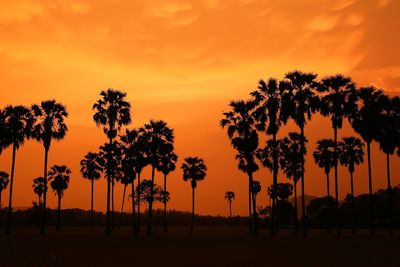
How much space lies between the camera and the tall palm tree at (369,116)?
2231 inches

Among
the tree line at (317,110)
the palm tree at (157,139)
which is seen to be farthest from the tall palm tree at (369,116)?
the palm tree at (157,139)

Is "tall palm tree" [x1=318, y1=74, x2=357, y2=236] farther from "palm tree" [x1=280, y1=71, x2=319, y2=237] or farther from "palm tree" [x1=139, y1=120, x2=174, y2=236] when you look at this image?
"palm tree" [x1=139, y1=120, x2=174, y2=236]

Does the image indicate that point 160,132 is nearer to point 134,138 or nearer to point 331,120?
point 134,138

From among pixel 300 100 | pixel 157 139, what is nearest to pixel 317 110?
pixel 300 100

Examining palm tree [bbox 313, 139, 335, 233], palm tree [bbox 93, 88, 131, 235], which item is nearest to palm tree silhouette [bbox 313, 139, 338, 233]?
palm tree [bbox 313, 139, 335, 233]

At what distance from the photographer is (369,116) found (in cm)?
5681

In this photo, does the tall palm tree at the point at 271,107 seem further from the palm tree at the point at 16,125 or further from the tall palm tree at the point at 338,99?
the palm tree at the point at 16,125

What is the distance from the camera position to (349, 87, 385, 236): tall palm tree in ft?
186

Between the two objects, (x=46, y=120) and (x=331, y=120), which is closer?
(x=331, y=120)

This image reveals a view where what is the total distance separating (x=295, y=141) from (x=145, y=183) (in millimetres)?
48386

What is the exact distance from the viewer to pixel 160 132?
72000 mm

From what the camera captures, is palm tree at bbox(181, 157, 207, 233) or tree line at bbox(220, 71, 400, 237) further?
palm tree at bbox(181, 157, 207, 233)

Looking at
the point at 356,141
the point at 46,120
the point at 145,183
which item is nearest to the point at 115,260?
the point at 46,120

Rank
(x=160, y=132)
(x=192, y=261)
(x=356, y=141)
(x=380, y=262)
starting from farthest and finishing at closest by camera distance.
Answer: (x=356, y=141) → (x=160, y=132) → (x=192, y=261) → (x=380, y=262)
